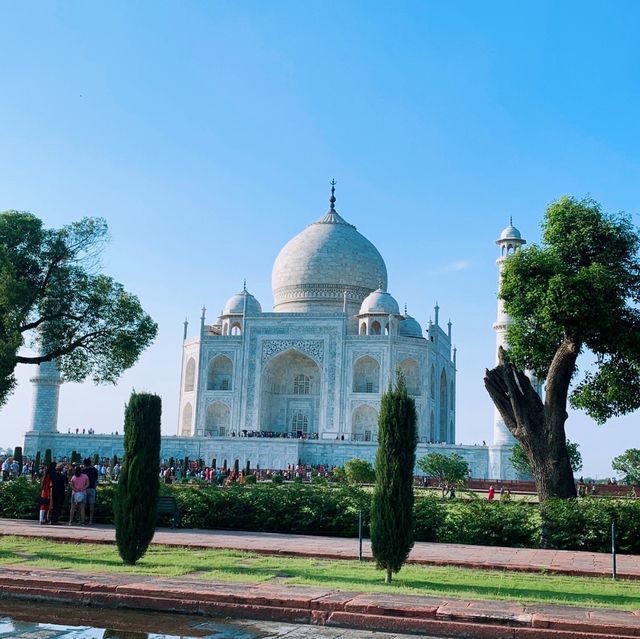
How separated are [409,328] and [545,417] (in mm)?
29646

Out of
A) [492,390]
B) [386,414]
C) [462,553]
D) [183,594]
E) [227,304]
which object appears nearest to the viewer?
[183,594]

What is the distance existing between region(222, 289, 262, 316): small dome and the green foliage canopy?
29.3 meters

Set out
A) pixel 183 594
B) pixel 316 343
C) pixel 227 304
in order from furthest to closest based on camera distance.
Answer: pixel 227 304 → pixel 316 343 → pixel 183 594

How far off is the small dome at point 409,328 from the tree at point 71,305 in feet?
75.2

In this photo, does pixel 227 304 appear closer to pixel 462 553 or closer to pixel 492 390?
pixel 492 390

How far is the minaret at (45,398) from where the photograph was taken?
135 feet

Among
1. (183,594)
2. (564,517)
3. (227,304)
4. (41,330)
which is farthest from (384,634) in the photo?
(227,304)

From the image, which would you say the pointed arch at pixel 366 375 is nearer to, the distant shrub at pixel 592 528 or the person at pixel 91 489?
the person at pixel 91 489

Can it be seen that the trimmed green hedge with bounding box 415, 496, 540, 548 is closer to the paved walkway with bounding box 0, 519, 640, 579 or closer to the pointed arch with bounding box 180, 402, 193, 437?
the paved walkway with bounding box 0, 519, 640, 579

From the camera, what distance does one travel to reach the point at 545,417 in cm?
1355

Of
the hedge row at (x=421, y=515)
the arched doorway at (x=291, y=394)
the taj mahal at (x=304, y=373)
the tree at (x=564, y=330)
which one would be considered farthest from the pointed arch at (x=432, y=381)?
the hedge row at (x=421, y=515)

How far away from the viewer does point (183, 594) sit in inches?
263

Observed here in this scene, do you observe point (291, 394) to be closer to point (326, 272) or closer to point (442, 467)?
point (326, 272)

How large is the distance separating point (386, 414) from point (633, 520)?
5.12 metres
